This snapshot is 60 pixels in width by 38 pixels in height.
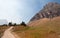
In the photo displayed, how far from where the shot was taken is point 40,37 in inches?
1710
